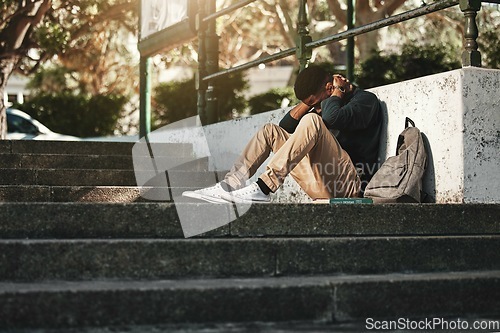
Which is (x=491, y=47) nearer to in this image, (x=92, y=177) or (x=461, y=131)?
(x=92, y=177)

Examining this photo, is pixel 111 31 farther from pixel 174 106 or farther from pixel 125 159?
pixel 125 159

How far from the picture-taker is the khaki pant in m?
5.24

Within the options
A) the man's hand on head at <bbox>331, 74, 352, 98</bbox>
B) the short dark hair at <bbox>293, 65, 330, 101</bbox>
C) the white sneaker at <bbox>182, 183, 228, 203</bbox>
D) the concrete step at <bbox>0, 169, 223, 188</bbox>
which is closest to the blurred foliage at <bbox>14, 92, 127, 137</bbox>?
the concrete step at <bbox>0, 169, 223, 188</bbox>

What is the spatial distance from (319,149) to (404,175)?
27.0 inches

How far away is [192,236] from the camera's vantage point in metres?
4.34

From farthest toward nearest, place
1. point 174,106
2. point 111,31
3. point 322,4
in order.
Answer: point 322,4 → point 111,31 → point 174,106

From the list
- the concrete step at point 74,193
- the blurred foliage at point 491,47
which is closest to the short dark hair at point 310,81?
the concrete step at point 74,193

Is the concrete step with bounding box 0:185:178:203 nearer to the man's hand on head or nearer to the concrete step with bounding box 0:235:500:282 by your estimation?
the man's hand on head

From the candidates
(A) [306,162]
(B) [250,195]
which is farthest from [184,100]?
(B) [250,195]

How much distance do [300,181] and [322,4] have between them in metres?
25.9

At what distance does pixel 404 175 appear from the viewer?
5145 mm

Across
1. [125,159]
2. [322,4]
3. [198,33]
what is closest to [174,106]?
[322,4]

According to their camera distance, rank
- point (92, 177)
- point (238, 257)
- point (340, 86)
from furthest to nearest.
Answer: point (92, 177), point (340, 86), point (238, 257)

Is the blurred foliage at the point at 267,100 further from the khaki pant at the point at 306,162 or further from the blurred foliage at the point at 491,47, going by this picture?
the khaki pant at the point at 306,162
